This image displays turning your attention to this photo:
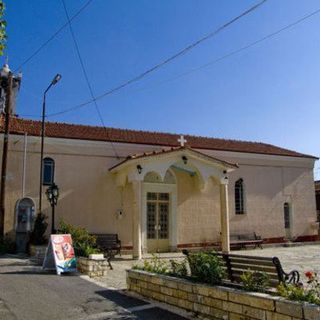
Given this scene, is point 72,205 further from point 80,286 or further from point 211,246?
point 80,286

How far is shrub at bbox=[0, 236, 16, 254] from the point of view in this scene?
17844 mm

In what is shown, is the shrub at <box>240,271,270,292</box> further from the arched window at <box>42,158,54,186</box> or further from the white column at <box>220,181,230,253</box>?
the arched window at <box>42,158,54,186</box>

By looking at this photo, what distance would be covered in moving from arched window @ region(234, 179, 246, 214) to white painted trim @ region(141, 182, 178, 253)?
14.1 ft

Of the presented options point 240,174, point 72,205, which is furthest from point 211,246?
point 72,205

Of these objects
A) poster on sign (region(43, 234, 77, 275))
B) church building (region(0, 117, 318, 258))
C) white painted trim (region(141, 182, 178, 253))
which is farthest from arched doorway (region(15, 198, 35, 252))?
poster on sign (region(43, 234, 77, 275))

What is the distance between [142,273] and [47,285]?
2.73 m

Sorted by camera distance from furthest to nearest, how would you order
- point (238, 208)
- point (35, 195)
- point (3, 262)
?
point (238, 208) → point (35, 195) → point (3, 262)

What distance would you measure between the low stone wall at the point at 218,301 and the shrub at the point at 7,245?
32.9 feet

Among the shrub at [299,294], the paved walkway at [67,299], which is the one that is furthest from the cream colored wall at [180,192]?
the shrub at [299,294]

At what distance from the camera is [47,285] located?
10625mm

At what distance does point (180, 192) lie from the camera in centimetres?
2197

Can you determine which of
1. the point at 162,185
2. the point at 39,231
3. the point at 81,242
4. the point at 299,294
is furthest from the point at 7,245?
the point at 299,294

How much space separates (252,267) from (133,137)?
16.1 m

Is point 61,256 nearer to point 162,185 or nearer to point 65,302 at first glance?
point 65,302
